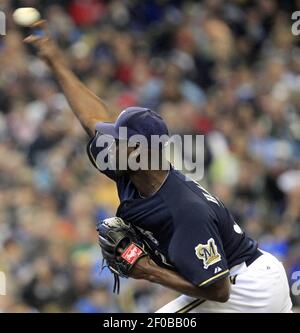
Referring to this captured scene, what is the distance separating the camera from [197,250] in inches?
162

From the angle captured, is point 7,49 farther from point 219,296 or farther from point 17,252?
point 219,296

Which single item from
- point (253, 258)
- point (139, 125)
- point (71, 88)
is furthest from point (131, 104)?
point (139, 125)

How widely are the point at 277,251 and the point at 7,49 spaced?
415cm

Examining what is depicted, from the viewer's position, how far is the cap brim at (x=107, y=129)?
4.37 m

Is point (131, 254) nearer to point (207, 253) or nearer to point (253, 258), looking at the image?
point (207, 253)

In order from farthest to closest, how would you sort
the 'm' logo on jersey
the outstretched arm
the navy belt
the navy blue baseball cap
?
1. the outstretched arm
2. the navy belt
3. the navy blue baseball cap
4. the 'm' logo on jersey

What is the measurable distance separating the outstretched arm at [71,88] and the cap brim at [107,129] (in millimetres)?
349

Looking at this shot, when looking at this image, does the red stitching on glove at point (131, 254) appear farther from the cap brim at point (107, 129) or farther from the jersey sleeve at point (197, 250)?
the cap brim at point (107, 129)

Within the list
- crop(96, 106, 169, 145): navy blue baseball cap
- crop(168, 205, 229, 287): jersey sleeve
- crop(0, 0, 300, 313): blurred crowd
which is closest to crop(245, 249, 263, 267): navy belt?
crop(168, 205, 229, 287): jersey sleeve

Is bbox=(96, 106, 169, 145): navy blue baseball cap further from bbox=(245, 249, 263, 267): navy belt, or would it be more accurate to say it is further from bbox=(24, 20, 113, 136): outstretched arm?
bbox=(245, 249, 263, 267): navy belt

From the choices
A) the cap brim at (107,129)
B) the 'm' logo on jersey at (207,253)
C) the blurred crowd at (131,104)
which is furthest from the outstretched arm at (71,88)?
the blurred crowd at (131,104)

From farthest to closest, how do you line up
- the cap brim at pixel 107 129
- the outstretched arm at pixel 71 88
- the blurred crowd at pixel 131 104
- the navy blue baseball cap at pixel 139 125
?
the blurred crowd at pixel 131 104 → the outstretched arm at pixel 71 88 → the cap brim at pixel 107 129 → the navy blue baseball cap at pixel 139 125

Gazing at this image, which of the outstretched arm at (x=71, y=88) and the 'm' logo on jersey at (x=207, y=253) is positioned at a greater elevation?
the outstretched arm at (x=71, y=88)

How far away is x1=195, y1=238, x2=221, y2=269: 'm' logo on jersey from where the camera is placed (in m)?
4.11
